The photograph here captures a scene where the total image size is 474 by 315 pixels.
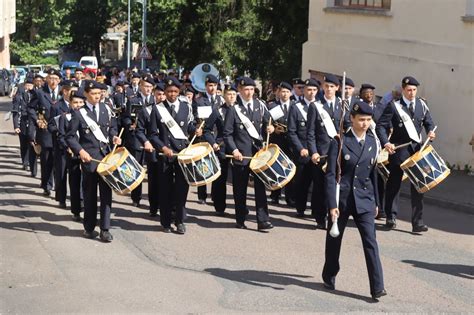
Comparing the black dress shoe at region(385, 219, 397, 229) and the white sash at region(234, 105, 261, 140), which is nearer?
the white sash at region(234, 105, 261, 140)

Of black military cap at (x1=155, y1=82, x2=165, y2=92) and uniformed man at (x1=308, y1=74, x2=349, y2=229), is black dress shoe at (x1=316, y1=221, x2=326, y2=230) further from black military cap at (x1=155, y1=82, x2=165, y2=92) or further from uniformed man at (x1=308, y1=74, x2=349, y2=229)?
black military cap at (x1=155, y1=82, x2=165, y2=92)

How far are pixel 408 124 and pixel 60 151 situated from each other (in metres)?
5.38

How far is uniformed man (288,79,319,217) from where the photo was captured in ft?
42.4

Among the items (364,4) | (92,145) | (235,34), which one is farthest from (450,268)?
(235,34)

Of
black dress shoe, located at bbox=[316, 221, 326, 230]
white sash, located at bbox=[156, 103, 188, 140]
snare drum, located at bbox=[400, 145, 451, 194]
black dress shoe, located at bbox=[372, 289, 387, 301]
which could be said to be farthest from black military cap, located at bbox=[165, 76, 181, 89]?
black dress shoe, located at bbox=[372, 289, 387, 301]

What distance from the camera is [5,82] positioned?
173ft

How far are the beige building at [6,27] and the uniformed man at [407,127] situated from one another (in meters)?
51.9

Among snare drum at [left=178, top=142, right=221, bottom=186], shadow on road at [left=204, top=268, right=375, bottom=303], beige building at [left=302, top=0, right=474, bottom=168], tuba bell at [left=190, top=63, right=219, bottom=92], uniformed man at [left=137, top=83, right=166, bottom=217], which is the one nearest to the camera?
shadow on road at [left=204, top=268, right=375, bottom=303]

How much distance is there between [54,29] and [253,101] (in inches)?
2434

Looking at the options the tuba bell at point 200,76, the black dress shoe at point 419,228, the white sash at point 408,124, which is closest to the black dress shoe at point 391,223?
the black dress shoe at point 419,228

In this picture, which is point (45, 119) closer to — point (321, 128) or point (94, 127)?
point (94, 127)

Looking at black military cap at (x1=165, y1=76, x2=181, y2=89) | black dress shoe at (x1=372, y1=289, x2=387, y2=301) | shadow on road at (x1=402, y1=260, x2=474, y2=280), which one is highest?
black military cap at (x1=165, y1=76, x2=181, y2=89)

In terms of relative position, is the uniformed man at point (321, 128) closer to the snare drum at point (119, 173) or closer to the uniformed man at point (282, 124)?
the uniformed man at point (282, 124)

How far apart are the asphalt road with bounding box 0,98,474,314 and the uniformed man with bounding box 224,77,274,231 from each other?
Answer: 0.33 metres
